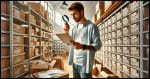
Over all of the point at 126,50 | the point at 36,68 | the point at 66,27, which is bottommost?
the point at 36,68

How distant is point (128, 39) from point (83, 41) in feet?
4.48

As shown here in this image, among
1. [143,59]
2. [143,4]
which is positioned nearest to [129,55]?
[143,59]

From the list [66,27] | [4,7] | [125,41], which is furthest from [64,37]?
[125,41]

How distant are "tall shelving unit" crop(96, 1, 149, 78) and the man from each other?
16.1 inches

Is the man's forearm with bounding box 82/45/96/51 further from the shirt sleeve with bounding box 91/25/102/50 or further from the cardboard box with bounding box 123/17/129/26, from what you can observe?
the cardboard box with bounding box 123/17/129/26

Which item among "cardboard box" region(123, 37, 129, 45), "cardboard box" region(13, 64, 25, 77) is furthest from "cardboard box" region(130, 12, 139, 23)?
"cardboard box" region(13, 64, 25, 77)

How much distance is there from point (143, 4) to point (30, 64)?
1.29 m

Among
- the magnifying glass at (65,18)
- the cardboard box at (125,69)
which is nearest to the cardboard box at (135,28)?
the cardboard box at (125,69)

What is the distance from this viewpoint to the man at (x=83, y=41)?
118 cm

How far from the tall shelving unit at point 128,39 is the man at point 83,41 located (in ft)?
1.34

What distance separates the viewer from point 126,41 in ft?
8.45

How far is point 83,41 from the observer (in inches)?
48.5

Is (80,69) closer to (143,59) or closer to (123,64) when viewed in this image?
(143,59)

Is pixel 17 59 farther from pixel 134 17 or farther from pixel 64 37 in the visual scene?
pixel 134 17
